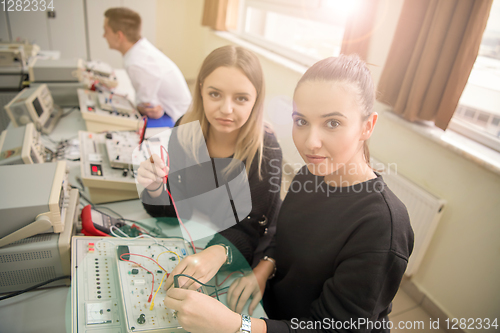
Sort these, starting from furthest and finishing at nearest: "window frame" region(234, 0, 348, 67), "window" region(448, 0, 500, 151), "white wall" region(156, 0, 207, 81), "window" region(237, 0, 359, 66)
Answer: "white wall" region(156, 0, 207, 81)
"window frame" region(234, 0, 348, 67)
"window" region(237, 0, 359, 66)
"window" region(448, 0, 500, 151)

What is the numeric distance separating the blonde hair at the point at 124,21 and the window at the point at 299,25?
141 centimetres

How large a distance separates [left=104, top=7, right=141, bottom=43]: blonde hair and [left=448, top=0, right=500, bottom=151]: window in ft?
7.83

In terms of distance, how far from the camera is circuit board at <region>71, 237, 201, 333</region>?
0.70 metres

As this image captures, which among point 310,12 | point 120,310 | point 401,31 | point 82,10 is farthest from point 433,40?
point 82,10

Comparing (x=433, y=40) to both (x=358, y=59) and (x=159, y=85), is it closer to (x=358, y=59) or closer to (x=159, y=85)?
(x=358, y=59)

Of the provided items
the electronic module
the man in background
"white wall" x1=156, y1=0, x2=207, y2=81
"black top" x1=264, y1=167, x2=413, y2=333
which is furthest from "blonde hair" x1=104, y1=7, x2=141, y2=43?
"black top" x1=264, y1=167, x2=413, y2=333

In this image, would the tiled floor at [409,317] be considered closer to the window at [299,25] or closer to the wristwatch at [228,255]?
the wristwatch at [228,255]

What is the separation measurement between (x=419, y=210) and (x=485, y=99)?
695mm

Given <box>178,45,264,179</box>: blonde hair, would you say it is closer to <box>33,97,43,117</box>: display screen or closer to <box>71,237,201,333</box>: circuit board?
<box>71,237,201,333</box>: circuit board

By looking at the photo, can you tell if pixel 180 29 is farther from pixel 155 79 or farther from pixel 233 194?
pixel 233 194

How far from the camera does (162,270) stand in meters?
0.84

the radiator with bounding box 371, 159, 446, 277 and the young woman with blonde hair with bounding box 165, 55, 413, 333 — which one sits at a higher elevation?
the young woman with blonde hair with bounding box 165, 55, 413, 333

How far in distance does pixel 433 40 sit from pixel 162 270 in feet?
5.42

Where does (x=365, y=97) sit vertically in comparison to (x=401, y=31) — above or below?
below
